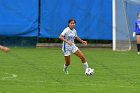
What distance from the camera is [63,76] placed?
15.4m

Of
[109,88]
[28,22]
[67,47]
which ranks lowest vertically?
[109,88]

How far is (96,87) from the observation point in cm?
1290

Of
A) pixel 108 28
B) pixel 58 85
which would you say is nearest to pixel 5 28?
pixel 108 28

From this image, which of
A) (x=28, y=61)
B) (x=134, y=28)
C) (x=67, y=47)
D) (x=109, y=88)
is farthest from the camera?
(x=134, y=28)

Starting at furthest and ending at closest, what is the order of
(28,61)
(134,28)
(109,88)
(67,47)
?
(134,28) < (28,61) < (67,47) < (109,88)

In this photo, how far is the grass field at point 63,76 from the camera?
496 inches

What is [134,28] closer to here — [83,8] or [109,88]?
[83,8]

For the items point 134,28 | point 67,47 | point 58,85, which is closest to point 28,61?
point 67,47

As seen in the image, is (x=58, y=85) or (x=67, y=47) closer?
(x=58, y=85)

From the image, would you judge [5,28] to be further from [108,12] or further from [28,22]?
[108,12]

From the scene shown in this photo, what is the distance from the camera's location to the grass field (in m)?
12.6

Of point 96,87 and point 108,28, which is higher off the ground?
point 108,28

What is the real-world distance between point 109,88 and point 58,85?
139 centimetres

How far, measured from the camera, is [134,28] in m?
27.8
